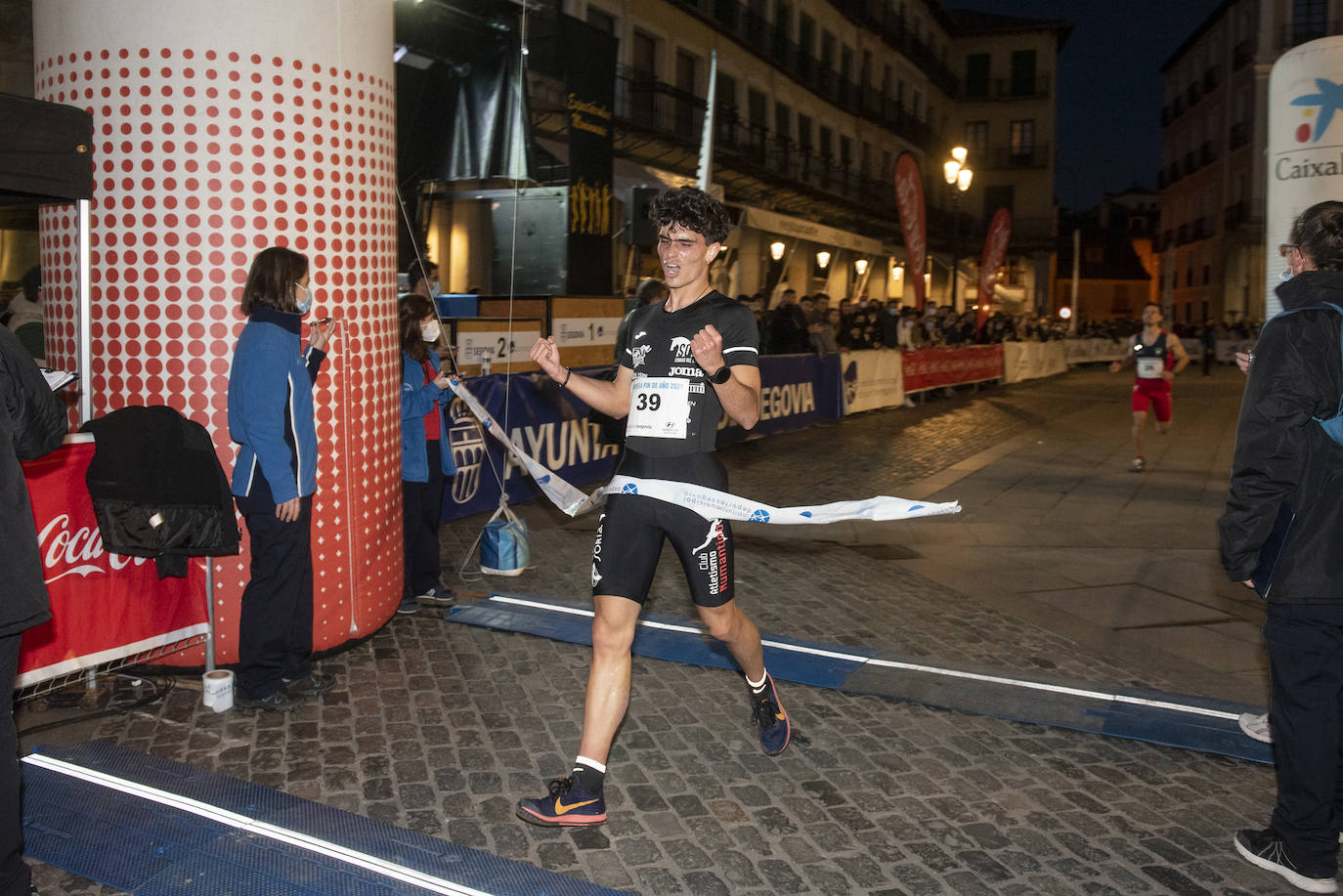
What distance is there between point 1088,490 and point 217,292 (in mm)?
9323

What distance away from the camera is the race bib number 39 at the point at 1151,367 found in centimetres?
1300

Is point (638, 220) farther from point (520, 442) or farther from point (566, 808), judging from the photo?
point (566, 808)

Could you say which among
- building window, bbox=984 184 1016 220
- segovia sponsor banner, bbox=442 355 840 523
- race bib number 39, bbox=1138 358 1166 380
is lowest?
segovia sponsor banner, bbox=442 355 840 523

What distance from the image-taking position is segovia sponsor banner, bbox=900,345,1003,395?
21922 millimetres

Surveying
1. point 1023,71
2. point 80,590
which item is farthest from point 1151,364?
point 1023,71

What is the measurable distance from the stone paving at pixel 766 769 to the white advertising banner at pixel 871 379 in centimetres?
1230

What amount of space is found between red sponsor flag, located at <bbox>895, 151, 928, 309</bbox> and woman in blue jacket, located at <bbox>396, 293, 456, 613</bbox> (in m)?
15.1

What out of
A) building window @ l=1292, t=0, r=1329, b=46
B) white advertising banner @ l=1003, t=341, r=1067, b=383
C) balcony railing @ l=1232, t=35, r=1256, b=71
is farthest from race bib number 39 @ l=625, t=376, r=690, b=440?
balcony railing @ l=1232, t=35, r=1256, b=71

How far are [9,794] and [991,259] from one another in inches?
1121

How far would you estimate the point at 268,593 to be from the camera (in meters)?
4.98

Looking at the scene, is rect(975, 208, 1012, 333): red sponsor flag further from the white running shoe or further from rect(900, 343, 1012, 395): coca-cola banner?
the white running shoe

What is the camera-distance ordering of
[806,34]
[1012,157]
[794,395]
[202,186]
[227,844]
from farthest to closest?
[1012,157]
[806,34]
[794,395]
[202,186]
[227,844]

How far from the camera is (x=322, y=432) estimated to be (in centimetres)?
553

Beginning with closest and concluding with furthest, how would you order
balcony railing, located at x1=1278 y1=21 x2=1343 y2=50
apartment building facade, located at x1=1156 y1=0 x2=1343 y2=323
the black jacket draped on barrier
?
the black jacket draped on barrier, balcony railing, located at x1=1278 y1=21 x2=1343 y2=50, apartment building facade, located at x1=1156 y1=0 x2=1343 y2=323
